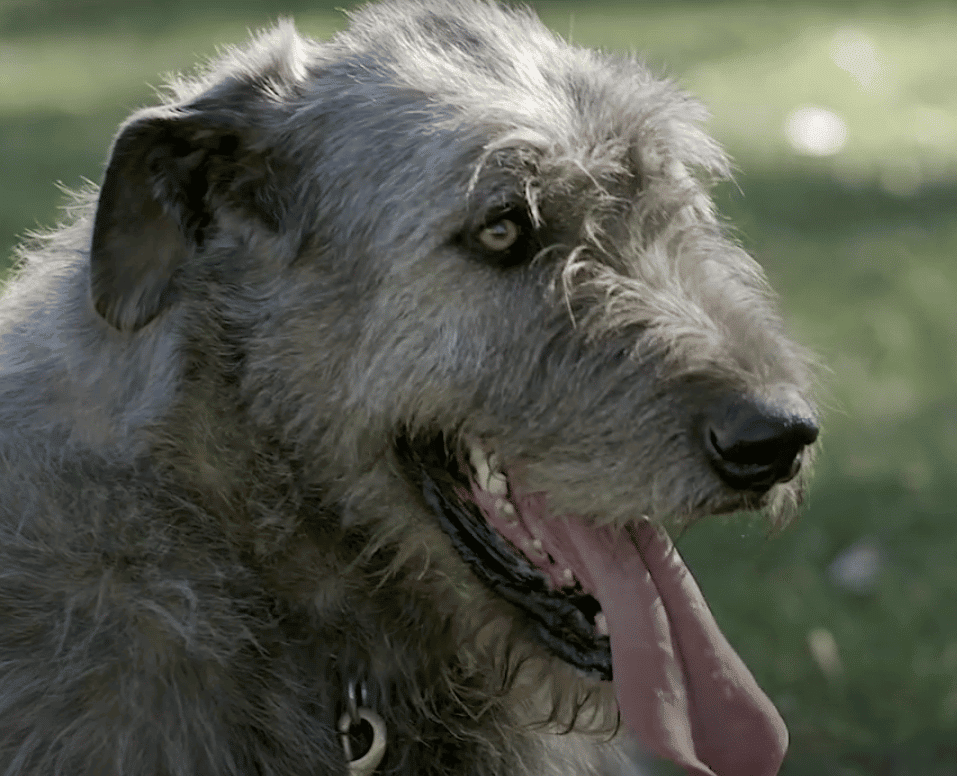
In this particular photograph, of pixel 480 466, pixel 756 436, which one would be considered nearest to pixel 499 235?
pixel 480 466

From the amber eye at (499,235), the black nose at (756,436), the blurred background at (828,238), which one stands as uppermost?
the amber eye at (499,235)

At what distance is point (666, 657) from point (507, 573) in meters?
0.47

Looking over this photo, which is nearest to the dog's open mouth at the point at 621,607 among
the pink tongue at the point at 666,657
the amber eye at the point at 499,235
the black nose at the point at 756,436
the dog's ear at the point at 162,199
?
the pink tongue at the point at 666,657

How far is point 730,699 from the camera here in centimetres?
371

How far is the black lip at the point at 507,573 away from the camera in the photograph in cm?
378

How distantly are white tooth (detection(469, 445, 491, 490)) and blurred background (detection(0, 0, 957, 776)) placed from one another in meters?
0.83

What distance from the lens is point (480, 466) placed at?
3842 millimetres

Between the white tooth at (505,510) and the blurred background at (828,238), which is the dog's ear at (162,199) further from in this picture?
the blurred background at (828,238)

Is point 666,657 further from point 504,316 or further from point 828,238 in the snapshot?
point 828,238

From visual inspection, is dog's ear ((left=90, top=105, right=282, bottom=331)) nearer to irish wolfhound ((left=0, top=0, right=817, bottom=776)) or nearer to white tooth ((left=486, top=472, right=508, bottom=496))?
irish wolfhound ((left=0, top=0, right=817, bottom=776))

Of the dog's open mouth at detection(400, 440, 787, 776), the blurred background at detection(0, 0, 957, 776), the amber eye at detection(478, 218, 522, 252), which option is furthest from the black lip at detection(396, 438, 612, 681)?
the blurred background at detection(0, 0, 957, 776)

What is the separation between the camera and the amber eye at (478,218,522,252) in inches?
147

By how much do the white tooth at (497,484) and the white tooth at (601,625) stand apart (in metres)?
0.40

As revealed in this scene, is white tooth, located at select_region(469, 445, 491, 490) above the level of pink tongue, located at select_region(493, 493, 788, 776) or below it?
above
